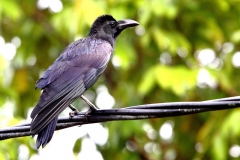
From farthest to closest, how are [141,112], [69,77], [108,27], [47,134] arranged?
[108,27], [69,77], [47,134], [141,112]

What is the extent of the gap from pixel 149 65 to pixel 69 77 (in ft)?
10.4

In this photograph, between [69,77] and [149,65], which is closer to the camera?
[69,77]

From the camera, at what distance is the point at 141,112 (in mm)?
4301

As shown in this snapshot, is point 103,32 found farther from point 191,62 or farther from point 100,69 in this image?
point 191,62

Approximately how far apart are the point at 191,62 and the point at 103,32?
2.75 meters

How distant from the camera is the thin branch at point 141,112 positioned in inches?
162

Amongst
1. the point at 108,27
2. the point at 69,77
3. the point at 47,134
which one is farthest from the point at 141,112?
the point at 108,27

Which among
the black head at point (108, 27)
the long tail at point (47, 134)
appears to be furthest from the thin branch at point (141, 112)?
the black head at point (108, 27)

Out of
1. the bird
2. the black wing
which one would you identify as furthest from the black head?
the black wing

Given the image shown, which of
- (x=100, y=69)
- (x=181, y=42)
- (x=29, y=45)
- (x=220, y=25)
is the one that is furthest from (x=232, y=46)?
(x=100, y=69)

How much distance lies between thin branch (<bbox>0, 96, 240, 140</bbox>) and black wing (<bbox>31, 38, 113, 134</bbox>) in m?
0.14

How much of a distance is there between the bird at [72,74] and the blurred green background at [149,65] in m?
0.72

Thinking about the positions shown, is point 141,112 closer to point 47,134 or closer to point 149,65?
point 47,134

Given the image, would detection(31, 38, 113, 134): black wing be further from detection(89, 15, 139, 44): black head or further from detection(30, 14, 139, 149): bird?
detection(89, 15, 139, 44): black head
